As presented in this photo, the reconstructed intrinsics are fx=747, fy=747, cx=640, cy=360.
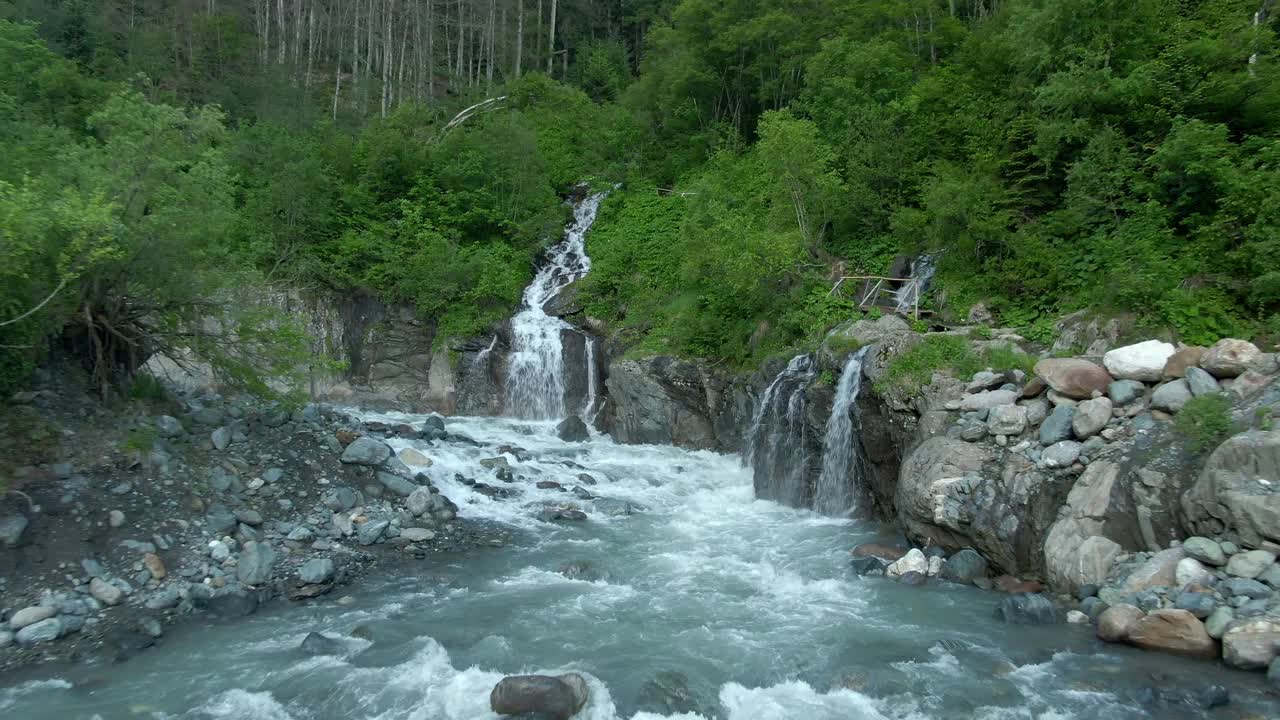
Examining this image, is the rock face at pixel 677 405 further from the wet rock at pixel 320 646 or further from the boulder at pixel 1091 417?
the wet rock at pixel 320 646

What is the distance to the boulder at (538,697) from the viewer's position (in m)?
7.26

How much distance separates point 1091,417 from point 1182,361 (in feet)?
4.62

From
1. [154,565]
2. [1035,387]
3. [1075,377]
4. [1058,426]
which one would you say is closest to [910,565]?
[1058,426]

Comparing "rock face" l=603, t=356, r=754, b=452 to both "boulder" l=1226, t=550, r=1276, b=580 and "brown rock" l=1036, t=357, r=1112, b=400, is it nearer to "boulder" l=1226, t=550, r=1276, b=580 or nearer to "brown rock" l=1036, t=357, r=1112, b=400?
"brown rock" l=1036, t=357, r=1112, b=400

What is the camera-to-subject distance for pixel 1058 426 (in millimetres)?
10344

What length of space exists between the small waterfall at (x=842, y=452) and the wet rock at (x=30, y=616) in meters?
11.4

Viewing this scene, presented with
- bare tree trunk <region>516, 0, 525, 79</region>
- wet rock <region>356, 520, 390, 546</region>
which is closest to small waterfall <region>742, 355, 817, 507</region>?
wet rock <region>356, 520, 390, 546</region>

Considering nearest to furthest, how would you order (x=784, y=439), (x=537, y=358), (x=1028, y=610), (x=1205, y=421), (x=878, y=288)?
(x=1205, y=421), (x=1028, y=610), (x=784, y=439), (x=878, y=288), (x=537, y=358)

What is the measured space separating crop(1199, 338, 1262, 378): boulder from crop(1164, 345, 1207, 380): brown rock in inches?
5.3

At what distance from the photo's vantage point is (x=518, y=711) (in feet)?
23.8

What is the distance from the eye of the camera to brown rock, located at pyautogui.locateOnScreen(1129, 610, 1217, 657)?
25.0 feet

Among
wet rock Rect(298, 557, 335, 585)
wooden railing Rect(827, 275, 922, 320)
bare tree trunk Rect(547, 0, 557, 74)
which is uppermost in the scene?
bare tree trunk Rect(547, 0, 557, 74)

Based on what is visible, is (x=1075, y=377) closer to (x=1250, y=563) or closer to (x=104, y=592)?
(x=1250, y=563)

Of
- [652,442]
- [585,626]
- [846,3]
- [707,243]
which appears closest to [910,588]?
[585,626]
